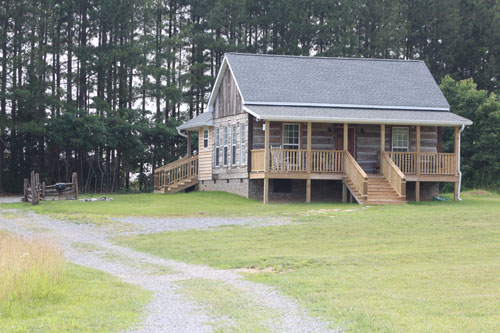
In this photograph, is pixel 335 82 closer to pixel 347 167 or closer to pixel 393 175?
pixel 347 167

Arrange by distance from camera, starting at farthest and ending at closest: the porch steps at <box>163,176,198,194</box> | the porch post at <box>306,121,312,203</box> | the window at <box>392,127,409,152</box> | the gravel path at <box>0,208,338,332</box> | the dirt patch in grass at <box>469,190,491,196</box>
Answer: the porch steps at <box>163,176,198,194</box> → the dirt patch in grass at <box>469,190,491,196</box> → the window at <box>392,127,409,152</box> → the porch post at <box>306,121,312,203</box> → the gravel path at <box>0,208,338,332</box>

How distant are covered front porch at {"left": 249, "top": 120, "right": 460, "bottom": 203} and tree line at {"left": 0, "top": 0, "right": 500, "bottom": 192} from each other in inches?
491

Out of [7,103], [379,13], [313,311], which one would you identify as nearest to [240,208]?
[313,311]

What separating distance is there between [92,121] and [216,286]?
110ft

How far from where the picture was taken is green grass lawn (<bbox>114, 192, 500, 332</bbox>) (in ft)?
36.1

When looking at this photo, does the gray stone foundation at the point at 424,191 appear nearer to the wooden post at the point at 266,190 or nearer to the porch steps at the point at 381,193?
the porch steps at the point at 381,193

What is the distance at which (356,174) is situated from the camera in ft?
104

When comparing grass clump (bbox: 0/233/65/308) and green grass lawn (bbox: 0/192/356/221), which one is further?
green grass lawn (bbox: 0/192/356/221)

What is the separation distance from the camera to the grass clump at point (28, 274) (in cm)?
1142

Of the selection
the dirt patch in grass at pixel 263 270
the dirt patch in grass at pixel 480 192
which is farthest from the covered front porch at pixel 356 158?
the dirt patch in grass at pixel 263 270

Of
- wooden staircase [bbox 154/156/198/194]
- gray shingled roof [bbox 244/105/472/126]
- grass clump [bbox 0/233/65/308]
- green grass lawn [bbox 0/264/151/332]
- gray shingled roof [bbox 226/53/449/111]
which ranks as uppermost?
gray shingled roof [bbox 226/53/449/111]

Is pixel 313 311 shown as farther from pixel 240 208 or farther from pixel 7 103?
pixel 7 103

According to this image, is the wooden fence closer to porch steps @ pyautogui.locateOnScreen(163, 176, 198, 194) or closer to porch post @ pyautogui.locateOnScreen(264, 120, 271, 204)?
porch steps @ pyautogui.locateOnScreen(163, 176, 198, 194)

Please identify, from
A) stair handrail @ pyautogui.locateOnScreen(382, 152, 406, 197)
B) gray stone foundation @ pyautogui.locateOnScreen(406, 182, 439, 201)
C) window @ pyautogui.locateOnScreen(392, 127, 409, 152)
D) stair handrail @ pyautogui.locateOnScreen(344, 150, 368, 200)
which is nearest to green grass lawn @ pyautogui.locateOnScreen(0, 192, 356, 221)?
stair handrail @ pyautogui.locateOnScreen(344, 150, 368, 200)
